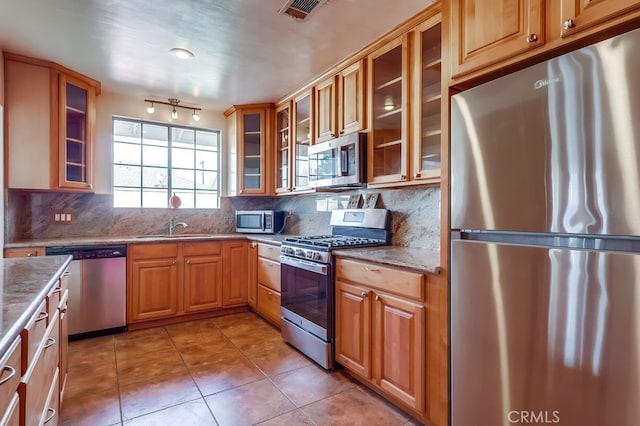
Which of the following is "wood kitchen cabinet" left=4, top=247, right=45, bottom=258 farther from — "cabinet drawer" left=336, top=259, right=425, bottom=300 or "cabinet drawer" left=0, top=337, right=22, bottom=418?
"cabinet drawer" left=336, top=259, right=425, bottom=300

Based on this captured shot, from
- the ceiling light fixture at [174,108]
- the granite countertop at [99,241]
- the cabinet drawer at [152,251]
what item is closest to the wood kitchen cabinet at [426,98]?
the granite countertop at [99,241]

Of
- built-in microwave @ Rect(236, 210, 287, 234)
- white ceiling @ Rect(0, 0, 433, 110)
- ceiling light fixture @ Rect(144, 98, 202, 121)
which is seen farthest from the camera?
built-in microwave @ Rect(236, 210, 287, 234)

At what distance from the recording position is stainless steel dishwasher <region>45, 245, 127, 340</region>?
9.84 feet

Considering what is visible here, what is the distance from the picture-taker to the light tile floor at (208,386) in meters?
1.93

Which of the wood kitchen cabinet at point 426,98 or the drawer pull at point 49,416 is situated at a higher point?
the wood kitchen cabinet at point 426,98

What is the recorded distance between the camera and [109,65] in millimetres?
2914

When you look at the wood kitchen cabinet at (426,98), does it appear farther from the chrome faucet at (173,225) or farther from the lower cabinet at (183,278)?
the chrome faucet at (173,225)

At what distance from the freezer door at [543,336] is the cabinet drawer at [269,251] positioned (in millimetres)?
2017

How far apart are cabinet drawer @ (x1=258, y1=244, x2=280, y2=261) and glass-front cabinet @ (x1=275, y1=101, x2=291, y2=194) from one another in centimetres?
68

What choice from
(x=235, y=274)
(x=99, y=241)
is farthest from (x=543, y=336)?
(x=99, y=241)

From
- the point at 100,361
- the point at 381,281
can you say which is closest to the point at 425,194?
the point at 381,281

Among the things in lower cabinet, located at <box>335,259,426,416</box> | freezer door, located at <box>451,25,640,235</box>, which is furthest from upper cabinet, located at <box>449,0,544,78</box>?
lower cabinet, located at <box>335,259,426,416</box>

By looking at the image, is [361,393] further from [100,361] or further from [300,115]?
[300,115]

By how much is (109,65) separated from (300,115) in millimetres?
1773
